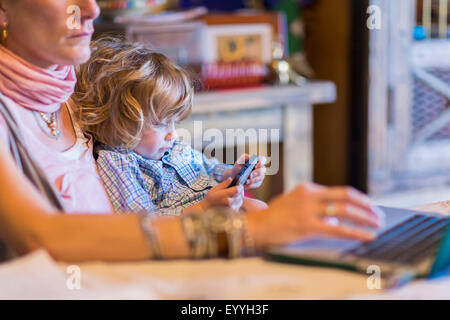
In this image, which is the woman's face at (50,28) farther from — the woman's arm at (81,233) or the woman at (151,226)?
the woman's arm at (81,233)

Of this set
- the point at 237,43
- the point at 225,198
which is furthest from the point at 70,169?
the point at 237,43

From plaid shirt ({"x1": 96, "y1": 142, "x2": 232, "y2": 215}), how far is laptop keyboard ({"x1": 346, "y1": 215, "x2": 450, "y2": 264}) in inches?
19.2

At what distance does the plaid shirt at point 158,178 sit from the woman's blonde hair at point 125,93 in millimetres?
42

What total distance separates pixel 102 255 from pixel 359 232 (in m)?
0.29

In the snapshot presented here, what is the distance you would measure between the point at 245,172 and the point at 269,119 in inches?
59.3

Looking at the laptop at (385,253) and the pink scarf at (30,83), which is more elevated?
the pink scarf at (30,83)

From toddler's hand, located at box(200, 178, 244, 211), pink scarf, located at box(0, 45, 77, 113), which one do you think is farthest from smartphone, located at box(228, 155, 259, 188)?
pink scarf, located at box(0, 45, 77, 113)

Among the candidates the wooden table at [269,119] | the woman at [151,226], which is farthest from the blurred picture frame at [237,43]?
the woman at [151,226]

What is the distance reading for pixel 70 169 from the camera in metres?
1.08

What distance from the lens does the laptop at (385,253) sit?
731 mm

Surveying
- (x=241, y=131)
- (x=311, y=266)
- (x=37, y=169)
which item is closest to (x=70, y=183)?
(x=37, y=169)

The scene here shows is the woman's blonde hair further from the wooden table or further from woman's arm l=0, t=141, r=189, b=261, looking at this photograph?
the wooden table

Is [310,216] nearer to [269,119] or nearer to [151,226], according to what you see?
[151,226]

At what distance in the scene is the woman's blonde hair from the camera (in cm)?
123
